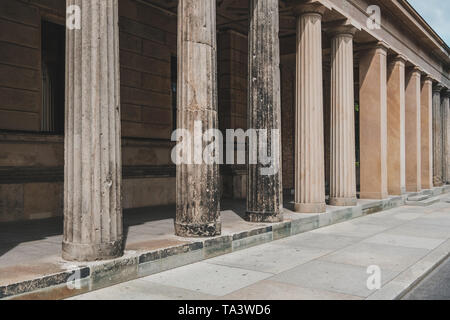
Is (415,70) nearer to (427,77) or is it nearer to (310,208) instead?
(427,77)

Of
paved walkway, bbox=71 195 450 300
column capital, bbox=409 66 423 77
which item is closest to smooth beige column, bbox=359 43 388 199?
column capital, bbox=409 66 423 77

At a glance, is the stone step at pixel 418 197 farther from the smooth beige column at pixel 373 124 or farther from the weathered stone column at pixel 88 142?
the weathered stone column at pixel 88 142

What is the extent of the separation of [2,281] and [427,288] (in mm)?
5414

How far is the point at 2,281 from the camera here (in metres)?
4.84

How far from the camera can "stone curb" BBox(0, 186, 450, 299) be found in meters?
5.07

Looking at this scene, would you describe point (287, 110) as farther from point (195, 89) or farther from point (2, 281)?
point (2, 281)

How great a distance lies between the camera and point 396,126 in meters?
17.8

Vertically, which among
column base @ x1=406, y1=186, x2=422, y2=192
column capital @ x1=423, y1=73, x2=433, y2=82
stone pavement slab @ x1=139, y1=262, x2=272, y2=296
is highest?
column capital @ x1=423, y1=73, x2=433, y2=82

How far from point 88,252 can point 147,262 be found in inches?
36.9

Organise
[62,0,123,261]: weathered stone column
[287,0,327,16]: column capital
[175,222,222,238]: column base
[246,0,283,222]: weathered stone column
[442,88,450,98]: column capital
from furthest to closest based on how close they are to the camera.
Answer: [442,88,450,98]: column capital, [287,0,327,16]: column capital, [246,0,283,222]: weathered stone column, [175,222,222,238]: column base, [62,0,123,261]: weathered stone column

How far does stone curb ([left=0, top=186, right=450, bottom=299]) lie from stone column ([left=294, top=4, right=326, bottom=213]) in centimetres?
79

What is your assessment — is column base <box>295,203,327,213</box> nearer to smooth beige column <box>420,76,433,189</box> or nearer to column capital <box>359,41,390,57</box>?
column capital <box>359,41,390,57</box>

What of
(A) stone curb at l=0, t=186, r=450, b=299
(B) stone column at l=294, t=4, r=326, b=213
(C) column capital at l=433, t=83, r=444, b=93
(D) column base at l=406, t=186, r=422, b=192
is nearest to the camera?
(A) stone curb at l=0, t=186, r=450, b=299
